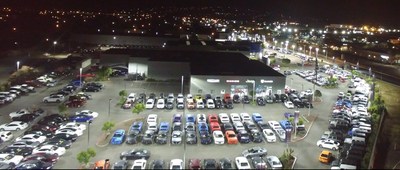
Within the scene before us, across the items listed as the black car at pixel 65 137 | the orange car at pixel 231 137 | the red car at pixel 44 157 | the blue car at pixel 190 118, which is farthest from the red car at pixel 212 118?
the red car at pixel 44 157

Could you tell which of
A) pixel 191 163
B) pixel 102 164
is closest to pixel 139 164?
pixel 102 164

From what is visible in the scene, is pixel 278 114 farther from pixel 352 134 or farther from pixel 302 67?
pixel 302 67

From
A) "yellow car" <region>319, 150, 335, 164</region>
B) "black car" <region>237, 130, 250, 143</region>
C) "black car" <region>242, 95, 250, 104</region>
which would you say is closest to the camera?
"yellow car" <region>319, 150, 335, 164</region>

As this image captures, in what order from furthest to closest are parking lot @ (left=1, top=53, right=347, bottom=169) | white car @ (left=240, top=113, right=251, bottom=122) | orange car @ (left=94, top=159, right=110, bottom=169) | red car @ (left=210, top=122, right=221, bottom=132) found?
white car @ (left=240, top=113, right=251, bottom=122), red car @ (left=210, top=122, right=221, bottom=132), parking lot @ (left=1, top=53, right=347, bottom=169), orange car @ (left=94, top=159, right=110, bottom=169)

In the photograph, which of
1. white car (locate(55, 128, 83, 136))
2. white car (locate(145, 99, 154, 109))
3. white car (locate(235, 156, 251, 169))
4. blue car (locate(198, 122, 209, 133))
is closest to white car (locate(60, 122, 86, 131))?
white car (locate(55, 128, 83, 136))

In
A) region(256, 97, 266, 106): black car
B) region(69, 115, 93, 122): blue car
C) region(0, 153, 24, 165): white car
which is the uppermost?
region(256, 97, 266, 106): black car

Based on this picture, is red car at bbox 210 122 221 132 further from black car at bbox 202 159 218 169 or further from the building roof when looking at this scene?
the building roof

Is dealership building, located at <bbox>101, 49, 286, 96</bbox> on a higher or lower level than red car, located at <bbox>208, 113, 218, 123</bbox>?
higher

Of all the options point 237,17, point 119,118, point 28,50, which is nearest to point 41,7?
point 28,50
